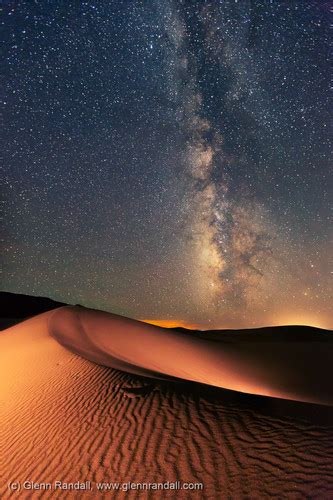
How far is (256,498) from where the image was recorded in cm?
337

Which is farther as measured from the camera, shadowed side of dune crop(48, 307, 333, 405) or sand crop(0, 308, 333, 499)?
shadowed side of dune crop(48, 307, 333, 405)

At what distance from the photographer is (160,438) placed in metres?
4.74

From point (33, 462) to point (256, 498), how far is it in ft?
10.4

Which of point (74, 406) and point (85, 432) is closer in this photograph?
point (85, 432)

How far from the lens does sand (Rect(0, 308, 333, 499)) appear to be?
371cm

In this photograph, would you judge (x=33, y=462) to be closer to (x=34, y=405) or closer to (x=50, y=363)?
(x=34, y=405)

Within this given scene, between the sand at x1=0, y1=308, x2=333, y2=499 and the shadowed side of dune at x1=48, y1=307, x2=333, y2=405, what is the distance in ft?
4.89

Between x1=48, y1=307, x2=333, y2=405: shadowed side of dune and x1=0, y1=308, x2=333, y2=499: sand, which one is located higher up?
x1=48, y1=307, x2=333, y2=405: shadowed side of dune

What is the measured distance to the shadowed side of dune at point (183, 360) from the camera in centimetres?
1006

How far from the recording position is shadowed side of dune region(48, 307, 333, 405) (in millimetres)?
10062

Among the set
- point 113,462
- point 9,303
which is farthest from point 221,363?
point 9,303

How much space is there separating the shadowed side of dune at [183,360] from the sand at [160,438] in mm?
1490

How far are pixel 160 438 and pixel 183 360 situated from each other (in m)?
8.15

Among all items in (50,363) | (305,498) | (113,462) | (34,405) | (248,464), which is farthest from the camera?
(50,363)
